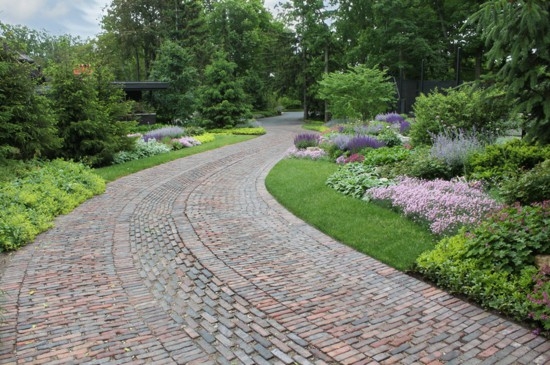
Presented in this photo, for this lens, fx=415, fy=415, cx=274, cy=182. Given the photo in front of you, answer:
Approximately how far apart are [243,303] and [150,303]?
0.95 meters

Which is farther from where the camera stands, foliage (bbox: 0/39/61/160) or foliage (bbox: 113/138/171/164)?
foliage (bbox: 113/138/171/164)

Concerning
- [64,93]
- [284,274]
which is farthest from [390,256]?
[64,93]

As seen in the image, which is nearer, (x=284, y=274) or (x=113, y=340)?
(x=113, y=340)

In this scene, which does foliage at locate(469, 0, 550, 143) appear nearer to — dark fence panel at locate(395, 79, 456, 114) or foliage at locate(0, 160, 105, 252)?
foliage at locate(0, 160, 105, 252)

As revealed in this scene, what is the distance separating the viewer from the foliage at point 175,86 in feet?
83.5

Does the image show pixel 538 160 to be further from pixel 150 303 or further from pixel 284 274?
pixel 150 303

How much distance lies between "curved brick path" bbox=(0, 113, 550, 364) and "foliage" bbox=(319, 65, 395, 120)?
13.6 m

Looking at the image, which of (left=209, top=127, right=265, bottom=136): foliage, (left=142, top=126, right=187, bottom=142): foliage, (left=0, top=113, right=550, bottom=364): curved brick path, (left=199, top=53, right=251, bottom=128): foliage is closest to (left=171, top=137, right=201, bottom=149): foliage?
(left=142, top=126, right=187, bottom=142): foliage

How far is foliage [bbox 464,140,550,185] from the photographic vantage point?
23.1 ft

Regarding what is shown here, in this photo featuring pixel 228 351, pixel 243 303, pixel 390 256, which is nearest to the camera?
pixel 228 351

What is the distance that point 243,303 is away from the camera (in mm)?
4195

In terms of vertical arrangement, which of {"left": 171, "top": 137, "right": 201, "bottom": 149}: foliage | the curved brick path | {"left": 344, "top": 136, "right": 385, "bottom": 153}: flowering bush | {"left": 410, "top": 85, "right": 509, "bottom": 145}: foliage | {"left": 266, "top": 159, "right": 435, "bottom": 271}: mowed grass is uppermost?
{"left": 410, "top": 85, "right": 509, "bottom": 145}: foliage

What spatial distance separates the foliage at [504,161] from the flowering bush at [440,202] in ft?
1.43

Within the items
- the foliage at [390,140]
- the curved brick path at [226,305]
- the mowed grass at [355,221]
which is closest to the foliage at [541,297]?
the curved brick path at [226,305]
